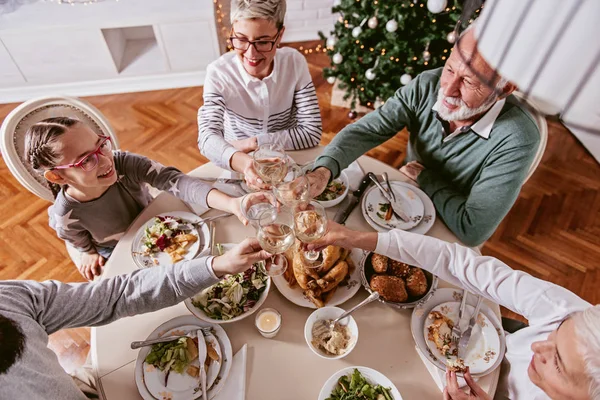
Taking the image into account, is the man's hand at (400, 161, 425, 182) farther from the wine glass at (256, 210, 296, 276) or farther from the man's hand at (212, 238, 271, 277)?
the man's hand at (212, 238, 271, 277)

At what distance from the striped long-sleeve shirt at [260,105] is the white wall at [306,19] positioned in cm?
225

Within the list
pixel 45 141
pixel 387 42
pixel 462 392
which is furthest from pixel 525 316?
pixel 387 42

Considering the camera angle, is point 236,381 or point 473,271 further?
point 473,271

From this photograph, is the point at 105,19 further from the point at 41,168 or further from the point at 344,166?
the point at 344,166

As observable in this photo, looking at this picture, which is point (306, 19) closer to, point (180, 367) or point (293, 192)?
point (293, 192)

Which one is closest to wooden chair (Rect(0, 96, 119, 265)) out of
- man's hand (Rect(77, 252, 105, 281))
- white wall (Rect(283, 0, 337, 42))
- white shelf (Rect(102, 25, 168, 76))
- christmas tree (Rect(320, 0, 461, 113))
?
man's hand (Rect(77, 252, 105, 281))

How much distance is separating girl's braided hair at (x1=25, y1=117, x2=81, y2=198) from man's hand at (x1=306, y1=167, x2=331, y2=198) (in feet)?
3.09

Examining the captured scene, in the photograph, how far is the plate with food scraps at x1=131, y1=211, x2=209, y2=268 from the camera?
1.45 meters

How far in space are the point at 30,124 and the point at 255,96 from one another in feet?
3.33

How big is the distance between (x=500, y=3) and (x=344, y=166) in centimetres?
120

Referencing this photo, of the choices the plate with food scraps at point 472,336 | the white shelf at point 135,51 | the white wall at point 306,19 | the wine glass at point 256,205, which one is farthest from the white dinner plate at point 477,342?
the white wall at point 306,19

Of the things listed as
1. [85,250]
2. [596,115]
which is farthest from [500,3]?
[85,250]

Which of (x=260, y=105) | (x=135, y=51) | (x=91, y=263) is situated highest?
(x=260, y=105)

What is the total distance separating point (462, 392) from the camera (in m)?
1.12
